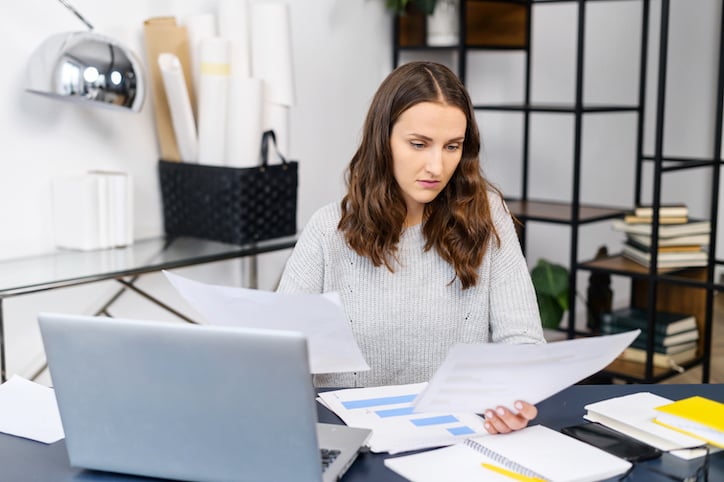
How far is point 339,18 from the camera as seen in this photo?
320 cm

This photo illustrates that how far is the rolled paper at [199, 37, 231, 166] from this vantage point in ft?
8.24

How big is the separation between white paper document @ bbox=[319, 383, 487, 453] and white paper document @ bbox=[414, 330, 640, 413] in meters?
0.08

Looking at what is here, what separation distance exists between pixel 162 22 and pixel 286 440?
1.76m

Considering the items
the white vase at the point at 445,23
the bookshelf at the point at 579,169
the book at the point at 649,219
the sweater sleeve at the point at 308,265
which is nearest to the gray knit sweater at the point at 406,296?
the sweater sleeve at the point at 308,265

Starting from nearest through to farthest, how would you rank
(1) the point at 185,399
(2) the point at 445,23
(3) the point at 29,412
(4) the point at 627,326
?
1. (1) the point at 185,399
2. (3) the point at 29,412
3. (4) the point at 627,326
4. (2) the point at 445,23

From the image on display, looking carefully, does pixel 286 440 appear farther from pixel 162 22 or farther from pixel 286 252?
pixel 286 252

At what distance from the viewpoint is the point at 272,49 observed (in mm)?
2656

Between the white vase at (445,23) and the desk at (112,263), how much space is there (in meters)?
1.10

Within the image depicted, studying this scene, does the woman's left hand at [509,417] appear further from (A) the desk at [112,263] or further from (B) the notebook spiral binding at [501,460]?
(A) the desk at [112,263]

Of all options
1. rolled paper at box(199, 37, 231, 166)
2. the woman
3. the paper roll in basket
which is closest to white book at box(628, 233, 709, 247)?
the paper roll in basket

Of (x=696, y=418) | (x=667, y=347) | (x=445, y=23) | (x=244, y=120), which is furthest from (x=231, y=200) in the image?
(x=667, y=347)

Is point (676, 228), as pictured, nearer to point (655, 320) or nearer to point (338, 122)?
point (655, 320)

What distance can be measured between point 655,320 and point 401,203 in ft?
5.23

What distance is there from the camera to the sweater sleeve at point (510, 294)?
5.75 ft
